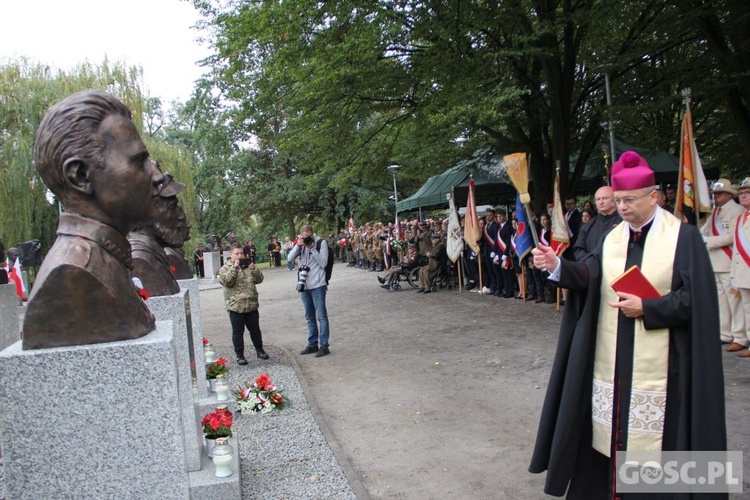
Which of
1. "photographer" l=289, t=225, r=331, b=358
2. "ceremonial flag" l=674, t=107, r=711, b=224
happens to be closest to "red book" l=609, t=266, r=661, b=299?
"ceremonial flag" l=674, t=107, r=711, b=224

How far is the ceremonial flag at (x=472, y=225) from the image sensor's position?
44.6 feet

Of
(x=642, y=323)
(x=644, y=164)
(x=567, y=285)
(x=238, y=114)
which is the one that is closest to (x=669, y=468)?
(x=642, y=323)

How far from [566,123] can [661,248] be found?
982 centimetres

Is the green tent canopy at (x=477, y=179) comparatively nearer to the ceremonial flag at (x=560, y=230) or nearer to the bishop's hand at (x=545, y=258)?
the ceremonial flag at (x=560, y=230)

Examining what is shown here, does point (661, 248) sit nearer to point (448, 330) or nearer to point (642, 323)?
point (642, 323)

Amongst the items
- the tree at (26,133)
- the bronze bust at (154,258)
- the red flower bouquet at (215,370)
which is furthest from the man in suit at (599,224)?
the tree at (26,133)

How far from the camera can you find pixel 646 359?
127 inches

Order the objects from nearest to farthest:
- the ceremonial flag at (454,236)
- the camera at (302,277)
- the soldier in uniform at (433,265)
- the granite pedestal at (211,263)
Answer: the camera at (302,277), the ceremonial flag at (454,236), the soldier in uniform at (433,265), the granite pedestal at (211,263)

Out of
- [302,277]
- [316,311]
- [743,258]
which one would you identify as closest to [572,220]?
[743,258]

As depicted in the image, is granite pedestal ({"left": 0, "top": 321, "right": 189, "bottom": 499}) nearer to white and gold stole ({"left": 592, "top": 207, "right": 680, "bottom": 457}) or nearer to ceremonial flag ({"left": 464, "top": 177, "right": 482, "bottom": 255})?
white and gold stole ({"left": 592, "top": 207, "right": 680, "bottom": 457})

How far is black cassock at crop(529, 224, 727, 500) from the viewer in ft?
9.78

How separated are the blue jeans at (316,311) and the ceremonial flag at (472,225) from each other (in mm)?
5870

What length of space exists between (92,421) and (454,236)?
13.0 meters

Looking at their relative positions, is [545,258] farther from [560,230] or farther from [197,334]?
[560,230]
